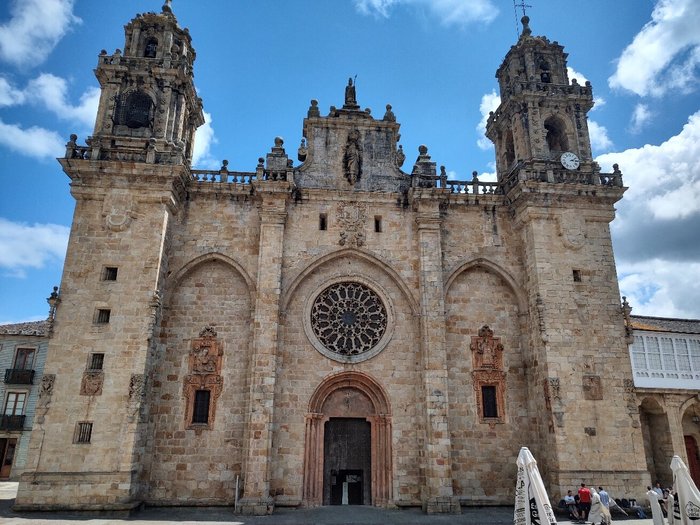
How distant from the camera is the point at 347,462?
56.6 feet

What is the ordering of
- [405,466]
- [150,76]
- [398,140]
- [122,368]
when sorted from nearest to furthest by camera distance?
[122,368] < [405,466] < [150,76] < [398,140]

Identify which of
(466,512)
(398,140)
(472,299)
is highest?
(398,140)

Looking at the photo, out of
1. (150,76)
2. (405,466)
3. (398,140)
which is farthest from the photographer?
(398,140)

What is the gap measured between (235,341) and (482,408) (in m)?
9.57

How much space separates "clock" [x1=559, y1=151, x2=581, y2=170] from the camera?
20172 mm

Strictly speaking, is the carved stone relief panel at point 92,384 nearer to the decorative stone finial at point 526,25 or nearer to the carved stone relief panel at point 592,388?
the carved stone relief panel at point 592,388

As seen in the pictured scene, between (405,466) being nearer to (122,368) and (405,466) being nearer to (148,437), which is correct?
(148,437)

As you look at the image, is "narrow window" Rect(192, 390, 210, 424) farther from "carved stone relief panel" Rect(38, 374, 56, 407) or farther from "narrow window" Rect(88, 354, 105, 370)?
Result: "carved stone relief panel" Rect(38, 374, 56, 407)

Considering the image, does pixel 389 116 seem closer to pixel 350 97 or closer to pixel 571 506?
pixel 350 97

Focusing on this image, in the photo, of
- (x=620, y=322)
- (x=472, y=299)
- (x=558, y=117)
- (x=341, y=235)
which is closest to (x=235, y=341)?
(x=341, y=235)

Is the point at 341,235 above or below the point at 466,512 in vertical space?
above

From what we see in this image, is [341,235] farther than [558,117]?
No

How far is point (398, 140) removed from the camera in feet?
68.9

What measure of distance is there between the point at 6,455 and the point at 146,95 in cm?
2176
